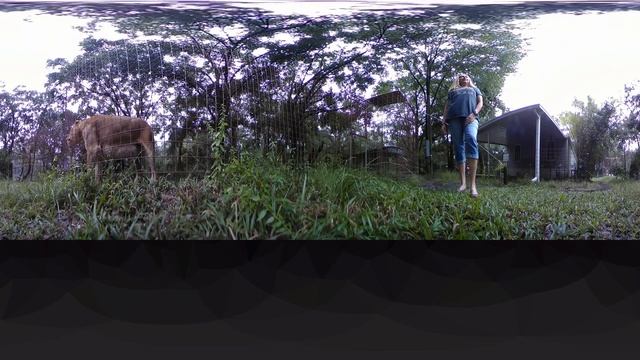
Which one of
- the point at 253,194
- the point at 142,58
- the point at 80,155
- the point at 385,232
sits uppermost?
the point at 142,58

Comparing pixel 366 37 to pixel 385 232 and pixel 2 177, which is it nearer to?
pixel 385 232

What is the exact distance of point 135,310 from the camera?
2490 mm

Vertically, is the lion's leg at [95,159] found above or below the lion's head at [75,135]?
below

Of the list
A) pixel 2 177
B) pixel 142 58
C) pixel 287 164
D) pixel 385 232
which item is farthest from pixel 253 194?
pixel 2 177

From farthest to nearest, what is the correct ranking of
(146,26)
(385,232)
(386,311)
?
(386,311), (146,26), (385,232)

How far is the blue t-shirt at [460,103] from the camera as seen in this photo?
213 cm

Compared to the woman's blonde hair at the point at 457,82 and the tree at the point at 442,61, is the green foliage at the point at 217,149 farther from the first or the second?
the woman's blonde hair at the point at 457,82

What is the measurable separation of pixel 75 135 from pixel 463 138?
1.97 metres

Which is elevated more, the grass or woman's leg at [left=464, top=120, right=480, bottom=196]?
woman's leg at [left=464, top=120, right=480, bottom=196]

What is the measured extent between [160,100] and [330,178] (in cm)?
94

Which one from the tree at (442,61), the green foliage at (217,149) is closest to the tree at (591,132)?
the tree at (442,61)

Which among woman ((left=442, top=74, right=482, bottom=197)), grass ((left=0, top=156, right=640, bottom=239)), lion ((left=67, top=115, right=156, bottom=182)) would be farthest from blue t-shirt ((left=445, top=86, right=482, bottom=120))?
lion ((left=67, top=115, right=156, bottom=182))

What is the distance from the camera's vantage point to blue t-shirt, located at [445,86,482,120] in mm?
2135

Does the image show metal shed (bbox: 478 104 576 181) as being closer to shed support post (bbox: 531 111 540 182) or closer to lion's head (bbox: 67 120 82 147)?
shed support post (bbox: 531 111 540 182)
